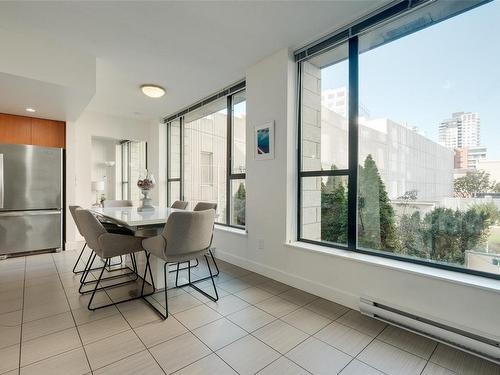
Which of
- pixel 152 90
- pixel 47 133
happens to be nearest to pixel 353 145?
pixel 152 90

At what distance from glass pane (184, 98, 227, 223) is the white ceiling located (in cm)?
96

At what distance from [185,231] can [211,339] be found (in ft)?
2.74

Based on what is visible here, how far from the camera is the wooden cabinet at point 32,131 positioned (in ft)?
12.8

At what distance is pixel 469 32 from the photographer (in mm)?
1877

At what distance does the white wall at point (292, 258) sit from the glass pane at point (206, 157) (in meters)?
0.80

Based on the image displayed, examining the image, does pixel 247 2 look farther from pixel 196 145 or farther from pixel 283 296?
pixel 196 145

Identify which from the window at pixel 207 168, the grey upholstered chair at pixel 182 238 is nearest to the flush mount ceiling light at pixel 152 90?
the window at pixel 207 168

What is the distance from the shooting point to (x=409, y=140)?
2.18m

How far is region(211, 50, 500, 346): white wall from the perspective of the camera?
1740 millimetres

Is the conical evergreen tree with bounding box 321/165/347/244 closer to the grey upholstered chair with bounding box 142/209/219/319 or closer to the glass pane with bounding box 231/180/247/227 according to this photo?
the grey upholstered chair with bounding box 142/209/219/319

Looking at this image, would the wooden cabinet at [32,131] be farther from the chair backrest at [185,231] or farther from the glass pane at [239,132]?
the chair backrest at [185,231]

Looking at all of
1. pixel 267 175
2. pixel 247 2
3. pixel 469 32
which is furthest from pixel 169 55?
pixel 469 32

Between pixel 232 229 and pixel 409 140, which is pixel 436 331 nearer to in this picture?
pixel 409 140

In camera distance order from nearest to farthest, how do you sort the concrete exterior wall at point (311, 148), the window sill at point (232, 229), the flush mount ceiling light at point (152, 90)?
the concrete exterior wall at point (311, 148)
the window sill at point (232, 229)
the flush mount ceiling light at point (152, 90)
